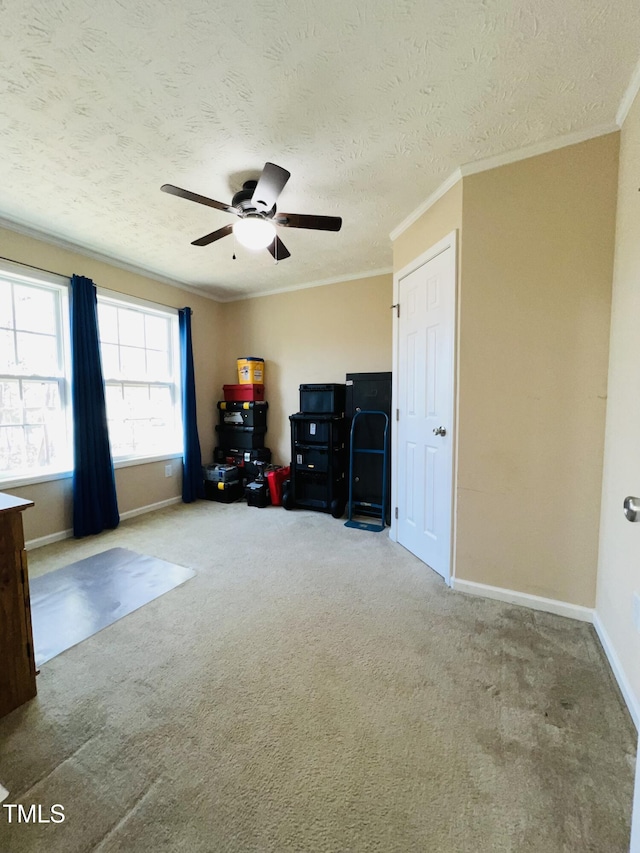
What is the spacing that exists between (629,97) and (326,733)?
300 centimetres

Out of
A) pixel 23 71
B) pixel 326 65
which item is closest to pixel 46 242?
pixel 23 71

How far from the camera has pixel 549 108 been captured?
1.61m

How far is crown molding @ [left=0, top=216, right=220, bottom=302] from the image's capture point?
2.74 m

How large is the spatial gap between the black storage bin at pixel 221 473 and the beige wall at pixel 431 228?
2.95m

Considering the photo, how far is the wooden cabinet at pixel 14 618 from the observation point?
135 centimetres

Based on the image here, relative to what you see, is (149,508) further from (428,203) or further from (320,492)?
(428,203)

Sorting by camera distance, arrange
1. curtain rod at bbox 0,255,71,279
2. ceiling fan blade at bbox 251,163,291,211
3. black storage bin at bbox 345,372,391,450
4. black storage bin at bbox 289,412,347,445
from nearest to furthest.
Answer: ceiling fan blade at bbox 251,163,291,211, curtain rod at bbox 0,255,71,279, black storage bin at bbox 345,372,391,450, black storage bin at bbox 289,412,347,445

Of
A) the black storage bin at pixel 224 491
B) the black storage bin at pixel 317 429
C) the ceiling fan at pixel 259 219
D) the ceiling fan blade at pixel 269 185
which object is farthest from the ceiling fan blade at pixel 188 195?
the black storage bin at pixel 224 491

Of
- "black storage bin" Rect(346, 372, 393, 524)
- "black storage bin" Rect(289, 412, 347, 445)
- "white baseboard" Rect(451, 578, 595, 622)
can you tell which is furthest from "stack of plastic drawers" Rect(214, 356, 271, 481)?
"white baseboard" Rect(451, 578, 595, 622)

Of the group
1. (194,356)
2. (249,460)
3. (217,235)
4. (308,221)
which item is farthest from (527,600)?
(194,356)

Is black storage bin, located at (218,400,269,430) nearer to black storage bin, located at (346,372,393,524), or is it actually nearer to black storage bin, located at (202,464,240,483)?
black storage bin, located at (202,464,240,483)

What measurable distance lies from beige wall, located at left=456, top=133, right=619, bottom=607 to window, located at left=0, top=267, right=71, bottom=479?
3431 mm

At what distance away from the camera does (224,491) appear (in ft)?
13.8

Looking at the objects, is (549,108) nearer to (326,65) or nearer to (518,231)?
(518,231)
